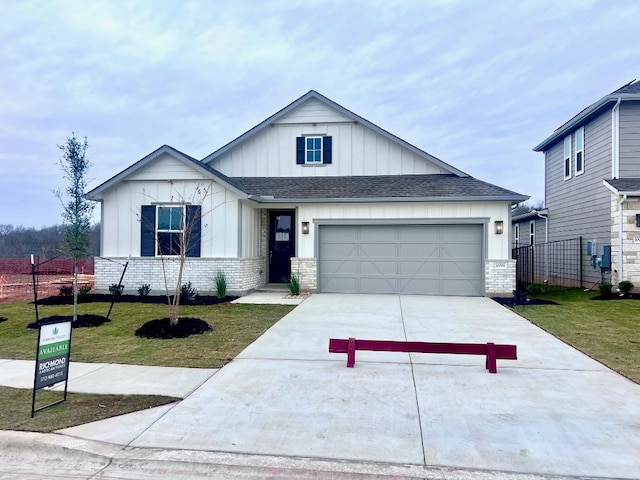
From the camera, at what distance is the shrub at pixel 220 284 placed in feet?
39.5

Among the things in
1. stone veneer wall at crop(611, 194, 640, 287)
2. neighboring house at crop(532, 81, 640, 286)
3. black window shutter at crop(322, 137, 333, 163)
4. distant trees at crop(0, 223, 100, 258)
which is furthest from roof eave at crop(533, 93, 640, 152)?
distant trees at crop(0, 223, 100, 258)

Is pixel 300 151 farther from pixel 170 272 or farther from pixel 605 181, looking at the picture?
pixel 605 181

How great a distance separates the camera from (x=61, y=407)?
421 cm

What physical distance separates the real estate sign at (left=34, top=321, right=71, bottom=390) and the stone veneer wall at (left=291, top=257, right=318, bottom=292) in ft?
29.6

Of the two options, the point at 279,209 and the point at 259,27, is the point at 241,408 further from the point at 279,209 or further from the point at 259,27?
the point at 259,27

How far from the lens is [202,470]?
124 inches

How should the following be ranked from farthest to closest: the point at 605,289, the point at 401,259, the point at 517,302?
the point at 401,259
the point at 605,289
the point at 517,302

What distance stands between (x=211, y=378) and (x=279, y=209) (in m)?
10.1

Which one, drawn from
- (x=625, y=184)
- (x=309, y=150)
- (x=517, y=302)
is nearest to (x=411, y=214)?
(x=517, y=302)

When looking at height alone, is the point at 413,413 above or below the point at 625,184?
below

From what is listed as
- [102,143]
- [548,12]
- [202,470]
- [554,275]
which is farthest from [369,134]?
[102,143]

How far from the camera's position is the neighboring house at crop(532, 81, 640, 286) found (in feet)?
40.6

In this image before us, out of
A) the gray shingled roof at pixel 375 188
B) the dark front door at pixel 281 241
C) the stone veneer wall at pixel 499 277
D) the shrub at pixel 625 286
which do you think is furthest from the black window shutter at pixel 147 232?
the shrub at pixel 625 286

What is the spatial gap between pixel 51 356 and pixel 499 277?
11.8 m
